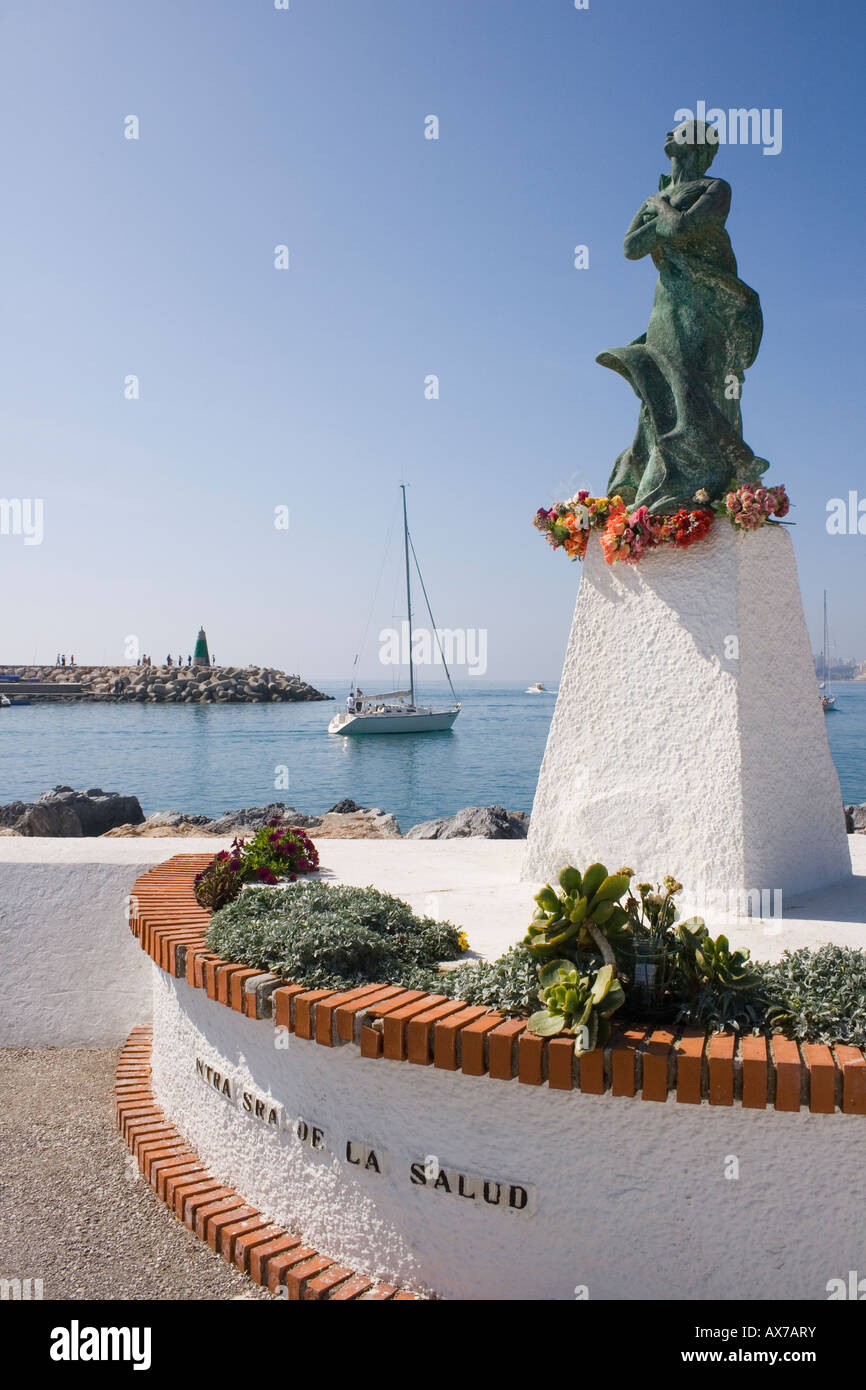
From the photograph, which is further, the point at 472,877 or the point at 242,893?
the point at 472,877

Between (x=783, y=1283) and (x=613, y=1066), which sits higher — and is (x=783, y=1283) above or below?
below

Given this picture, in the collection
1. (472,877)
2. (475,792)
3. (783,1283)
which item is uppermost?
(472,877)

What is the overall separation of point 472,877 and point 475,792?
32886 millimetres

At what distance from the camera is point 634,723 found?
5410 millimetres

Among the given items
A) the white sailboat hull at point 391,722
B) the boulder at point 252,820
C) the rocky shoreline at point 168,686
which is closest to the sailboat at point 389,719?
the white sailboat hull at point 391,722

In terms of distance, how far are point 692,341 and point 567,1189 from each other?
4.61 m

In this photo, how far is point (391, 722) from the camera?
185 ft

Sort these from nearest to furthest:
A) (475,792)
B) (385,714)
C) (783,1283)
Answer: (783,1283)
(475,792)
(385,714)

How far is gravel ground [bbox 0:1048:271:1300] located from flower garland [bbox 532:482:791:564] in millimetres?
4138

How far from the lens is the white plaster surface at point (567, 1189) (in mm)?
2945

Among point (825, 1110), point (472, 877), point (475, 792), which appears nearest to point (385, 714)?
point (475, 792)

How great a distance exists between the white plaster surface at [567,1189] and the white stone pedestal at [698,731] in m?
2.10

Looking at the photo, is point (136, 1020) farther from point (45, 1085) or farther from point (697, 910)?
point (697, 910)

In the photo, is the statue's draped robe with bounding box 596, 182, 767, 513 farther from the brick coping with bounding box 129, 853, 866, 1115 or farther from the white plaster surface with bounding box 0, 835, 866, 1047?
the brick coping with bounding box 129, 853, 866, 1115
